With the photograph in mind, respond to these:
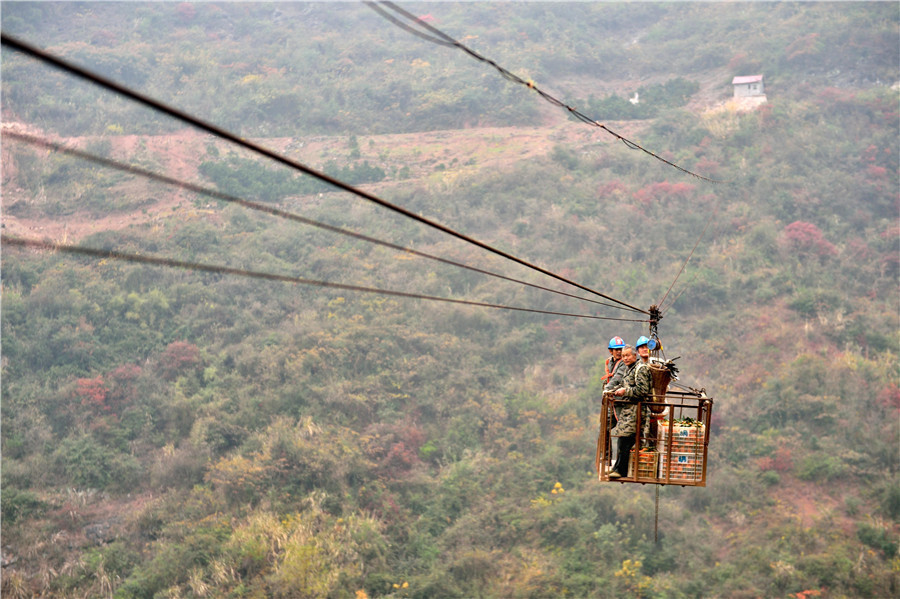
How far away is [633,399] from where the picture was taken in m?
9.09

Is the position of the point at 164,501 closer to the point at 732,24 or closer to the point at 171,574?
the point at 171,574

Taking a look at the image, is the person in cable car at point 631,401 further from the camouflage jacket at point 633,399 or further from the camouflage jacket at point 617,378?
the camouflage jacket at point 617,378

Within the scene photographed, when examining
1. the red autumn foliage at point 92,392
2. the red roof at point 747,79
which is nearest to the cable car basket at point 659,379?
the red autumn foliage at point 92,392

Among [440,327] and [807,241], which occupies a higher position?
[807,241]

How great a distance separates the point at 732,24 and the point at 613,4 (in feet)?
37.3

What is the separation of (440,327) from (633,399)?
19.8 meters

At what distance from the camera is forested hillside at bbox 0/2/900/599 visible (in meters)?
19.4

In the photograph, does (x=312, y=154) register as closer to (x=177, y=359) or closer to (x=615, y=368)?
(x=177, y=359)

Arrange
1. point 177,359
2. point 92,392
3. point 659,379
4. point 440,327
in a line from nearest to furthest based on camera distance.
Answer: point 659,379 → point 92,392 → point 177,359 → point 440,327

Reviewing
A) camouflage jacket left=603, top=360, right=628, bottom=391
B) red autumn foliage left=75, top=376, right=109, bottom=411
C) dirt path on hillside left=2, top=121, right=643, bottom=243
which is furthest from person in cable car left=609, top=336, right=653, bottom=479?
dirt path on hillside left=2, top=121, right=643, bottom=243

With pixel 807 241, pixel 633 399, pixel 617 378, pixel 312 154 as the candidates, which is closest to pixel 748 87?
pixel 807 241

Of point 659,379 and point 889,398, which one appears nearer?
point 659,379

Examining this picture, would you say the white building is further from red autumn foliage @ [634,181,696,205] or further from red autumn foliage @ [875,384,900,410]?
red autumn foliage @ [875,384,900,410]

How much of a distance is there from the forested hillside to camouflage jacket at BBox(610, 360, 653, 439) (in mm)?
9875
